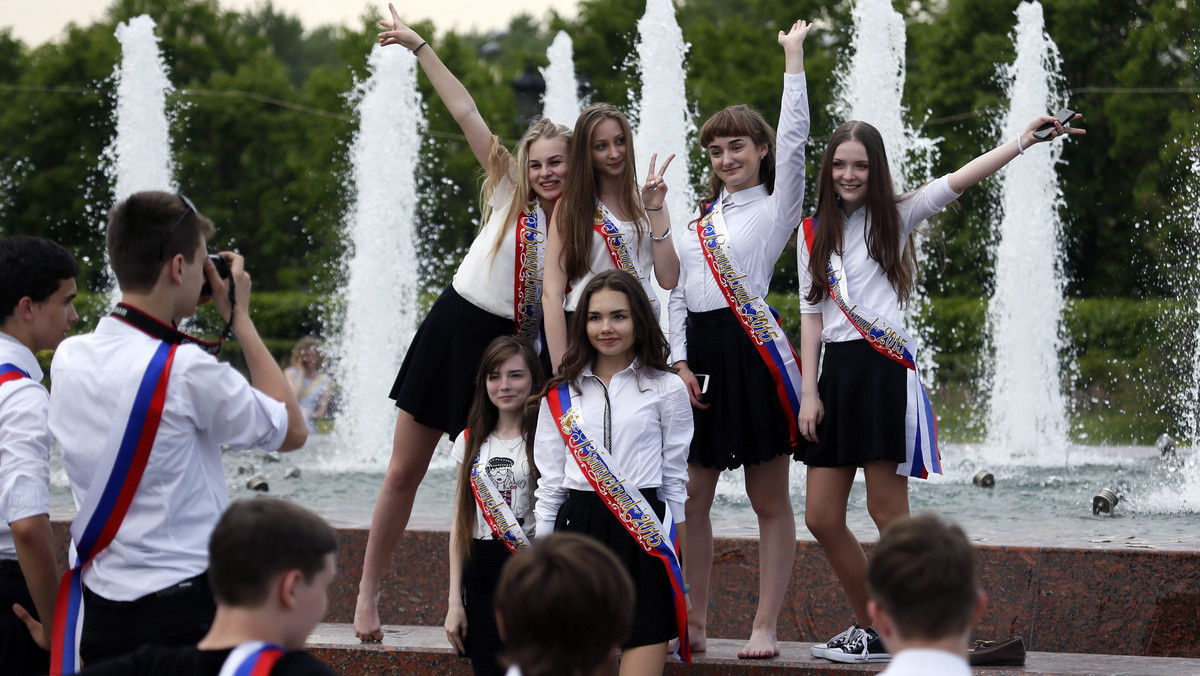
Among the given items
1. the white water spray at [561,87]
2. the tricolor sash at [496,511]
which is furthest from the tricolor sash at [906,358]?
the white water spray at [561,87]

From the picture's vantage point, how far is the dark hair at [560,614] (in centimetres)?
218

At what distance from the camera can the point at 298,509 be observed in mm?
2371

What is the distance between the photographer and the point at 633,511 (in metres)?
3.65

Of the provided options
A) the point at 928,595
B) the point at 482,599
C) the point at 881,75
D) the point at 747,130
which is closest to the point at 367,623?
the point at 482,599

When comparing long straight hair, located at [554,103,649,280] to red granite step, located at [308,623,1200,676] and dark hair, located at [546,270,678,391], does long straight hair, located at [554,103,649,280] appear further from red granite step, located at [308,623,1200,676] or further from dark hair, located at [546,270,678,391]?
red granite step, located at [308,623,1200,676]

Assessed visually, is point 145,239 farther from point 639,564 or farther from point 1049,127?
point 1049,127

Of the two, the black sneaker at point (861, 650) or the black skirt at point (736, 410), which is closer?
the black sneaker at point (861, 650)

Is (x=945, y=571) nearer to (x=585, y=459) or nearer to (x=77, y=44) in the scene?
(x=585, y=459)

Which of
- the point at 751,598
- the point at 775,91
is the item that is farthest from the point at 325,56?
the point at 751,598

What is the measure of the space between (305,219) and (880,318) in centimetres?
2692

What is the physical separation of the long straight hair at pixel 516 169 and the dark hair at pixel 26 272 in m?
1.40

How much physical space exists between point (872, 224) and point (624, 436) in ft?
3.65

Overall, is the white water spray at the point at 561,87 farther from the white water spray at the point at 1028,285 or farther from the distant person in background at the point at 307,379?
the white water spray at the point at 1028,285

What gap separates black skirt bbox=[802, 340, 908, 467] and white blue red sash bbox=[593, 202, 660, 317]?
0.63 metres
